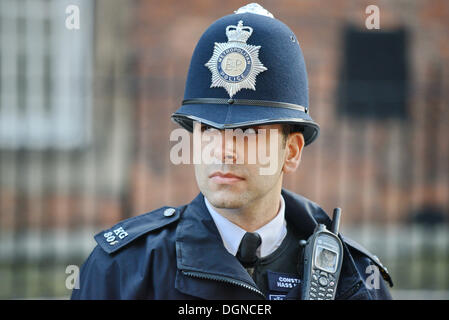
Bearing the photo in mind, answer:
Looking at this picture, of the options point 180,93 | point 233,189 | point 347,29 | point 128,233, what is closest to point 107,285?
point 128,233

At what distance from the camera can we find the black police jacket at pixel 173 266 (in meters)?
2.41

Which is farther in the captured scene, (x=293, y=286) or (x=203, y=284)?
(x=293, y=286)

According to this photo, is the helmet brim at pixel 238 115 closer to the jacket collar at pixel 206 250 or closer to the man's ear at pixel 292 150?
the man's ear at pixel 292 150

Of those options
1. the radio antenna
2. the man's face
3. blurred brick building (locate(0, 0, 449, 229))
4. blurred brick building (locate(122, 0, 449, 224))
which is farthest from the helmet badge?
blurred brick building (locate(122, 0, 449, 224))

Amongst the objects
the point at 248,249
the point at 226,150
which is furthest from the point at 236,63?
the point at 248,249

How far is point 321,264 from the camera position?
2.56 m

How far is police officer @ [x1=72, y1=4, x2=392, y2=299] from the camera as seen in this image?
95.9 inches

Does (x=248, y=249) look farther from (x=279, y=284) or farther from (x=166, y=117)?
(x=166, y=117)

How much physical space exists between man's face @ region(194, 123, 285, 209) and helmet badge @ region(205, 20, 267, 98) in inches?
7.3

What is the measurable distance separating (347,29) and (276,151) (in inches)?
218

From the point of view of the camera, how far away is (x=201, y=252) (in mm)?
2482

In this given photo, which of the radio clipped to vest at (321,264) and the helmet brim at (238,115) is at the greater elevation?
the helmet brim at (238,115)

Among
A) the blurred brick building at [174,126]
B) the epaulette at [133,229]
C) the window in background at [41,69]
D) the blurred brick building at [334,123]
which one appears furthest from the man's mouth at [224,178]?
the window in background at [41,69]

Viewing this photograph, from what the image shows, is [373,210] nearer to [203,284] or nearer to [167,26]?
[167,26]
